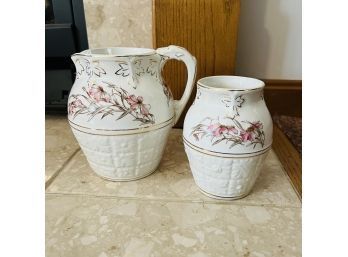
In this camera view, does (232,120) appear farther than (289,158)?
No

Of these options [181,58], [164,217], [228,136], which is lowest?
[164,217]

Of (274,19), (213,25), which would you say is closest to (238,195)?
(213,25)

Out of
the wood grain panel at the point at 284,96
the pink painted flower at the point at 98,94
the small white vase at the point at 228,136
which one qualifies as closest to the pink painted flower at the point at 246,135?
the small white vase at the point at 228,136

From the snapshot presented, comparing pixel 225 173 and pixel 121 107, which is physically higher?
pixel 121 107

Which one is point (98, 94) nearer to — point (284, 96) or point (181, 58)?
point (181, 58)

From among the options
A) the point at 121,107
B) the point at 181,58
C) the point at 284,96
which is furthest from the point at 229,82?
the point at 284,96

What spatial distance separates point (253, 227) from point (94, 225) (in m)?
0.24

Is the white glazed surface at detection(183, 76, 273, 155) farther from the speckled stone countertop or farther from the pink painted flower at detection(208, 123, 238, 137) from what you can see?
the speckled stone countertop

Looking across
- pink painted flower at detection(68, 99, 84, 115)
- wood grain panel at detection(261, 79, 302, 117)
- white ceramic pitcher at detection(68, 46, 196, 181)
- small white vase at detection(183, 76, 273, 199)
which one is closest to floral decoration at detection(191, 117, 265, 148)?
small white vase at detection(183, 76, 273, 199)

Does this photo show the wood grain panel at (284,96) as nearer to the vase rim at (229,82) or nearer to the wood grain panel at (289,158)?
the wood grain panel at (289,158)

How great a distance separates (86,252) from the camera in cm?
40

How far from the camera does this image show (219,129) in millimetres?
456

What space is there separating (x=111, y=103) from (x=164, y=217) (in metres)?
0.20

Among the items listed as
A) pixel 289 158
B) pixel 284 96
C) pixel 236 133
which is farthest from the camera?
pixel 284 96
